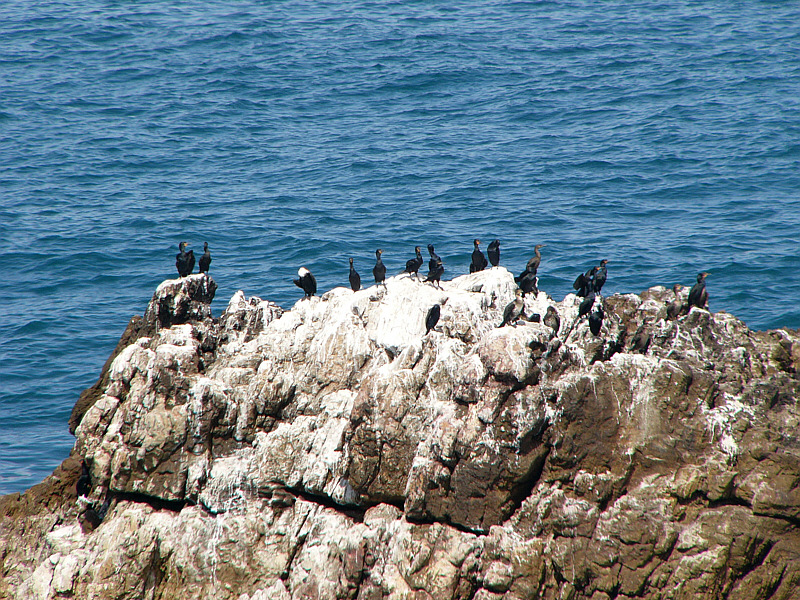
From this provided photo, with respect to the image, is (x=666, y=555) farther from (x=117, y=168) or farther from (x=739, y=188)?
(x=117, y=168)

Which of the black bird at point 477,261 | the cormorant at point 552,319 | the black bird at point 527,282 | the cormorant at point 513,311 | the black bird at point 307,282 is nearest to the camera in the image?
the cormorant at point 513,311

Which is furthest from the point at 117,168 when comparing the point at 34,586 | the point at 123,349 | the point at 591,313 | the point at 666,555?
the point at 666,555

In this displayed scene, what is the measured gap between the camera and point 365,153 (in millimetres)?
46781

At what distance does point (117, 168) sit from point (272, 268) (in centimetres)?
1519

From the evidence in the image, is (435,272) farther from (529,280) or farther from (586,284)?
(586,284)

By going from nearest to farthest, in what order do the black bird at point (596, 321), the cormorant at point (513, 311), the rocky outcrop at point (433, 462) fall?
the rocky outcrop at point (433, 462), the black bird at point (596, 321), the cormorant at point (513, 311)

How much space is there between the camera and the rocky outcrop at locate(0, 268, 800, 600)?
46.0ft

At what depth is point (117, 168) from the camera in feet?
150

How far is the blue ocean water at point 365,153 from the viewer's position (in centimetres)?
3347

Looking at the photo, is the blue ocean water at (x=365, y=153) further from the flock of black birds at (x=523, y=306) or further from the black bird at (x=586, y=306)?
the black bird at (x=586, y=306)

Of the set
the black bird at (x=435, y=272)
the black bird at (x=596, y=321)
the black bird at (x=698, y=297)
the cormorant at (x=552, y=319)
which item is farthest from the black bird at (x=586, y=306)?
the black bird at (x=435, y=272)

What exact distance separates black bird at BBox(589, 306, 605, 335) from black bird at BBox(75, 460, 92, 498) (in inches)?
382

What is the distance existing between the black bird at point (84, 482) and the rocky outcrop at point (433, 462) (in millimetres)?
257

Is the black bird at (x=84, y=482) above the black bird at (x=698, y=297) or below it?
below
